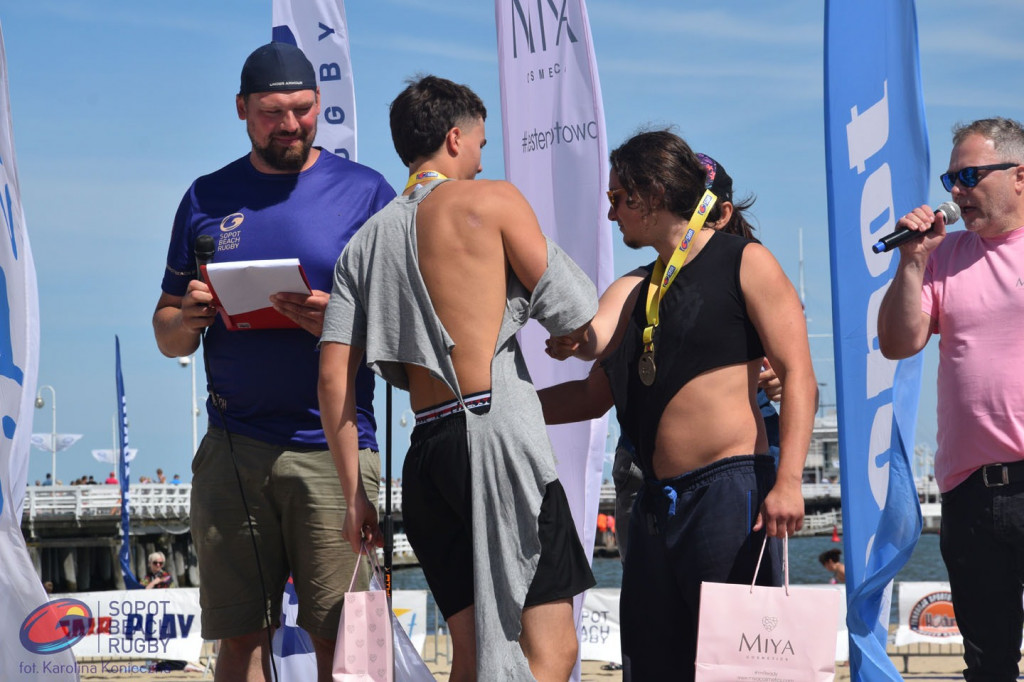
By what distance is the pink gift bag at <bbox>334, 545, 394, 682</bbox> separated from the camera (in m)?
3.42

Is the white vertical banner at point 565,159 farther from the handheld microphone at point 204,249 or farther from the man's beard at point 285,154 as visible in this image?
the handheld microphone at point 204,249

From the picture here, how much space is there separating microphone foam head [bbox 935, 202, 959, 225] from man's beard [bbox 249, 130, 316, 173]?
1996 millimetres

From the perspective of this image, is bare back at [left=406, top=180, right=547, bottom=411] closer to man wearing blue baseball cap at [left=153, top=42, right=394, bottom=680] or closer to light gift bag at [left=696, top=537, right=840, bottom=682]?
man wearing blue baseball cap at [left=153, top=42, right=394, bottom=680]

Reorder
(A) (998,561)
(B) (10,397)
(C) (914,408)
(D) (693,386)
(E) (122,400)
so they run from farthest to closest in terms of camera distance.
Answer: (E) (122,400) < (C) (914,408) < (B) (10,397) < (A) (998,561) < (D) (693,386)

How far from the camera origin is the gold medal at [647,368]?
3.72 m

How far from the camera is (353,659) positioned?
11.3ft

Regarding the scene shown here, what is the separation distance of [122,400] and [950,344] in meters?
20.9

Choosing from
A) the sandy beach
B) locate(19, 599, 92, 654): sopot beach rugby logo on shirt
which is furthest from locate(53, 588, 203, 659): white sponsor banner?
locate(19, 599, 92, 654): sopot beach rugby logo on shirt

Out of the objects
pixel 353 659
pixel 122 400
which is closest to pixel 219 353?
pixel 353 659

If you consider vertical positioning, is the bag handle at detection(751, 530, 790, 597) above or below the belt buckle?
below

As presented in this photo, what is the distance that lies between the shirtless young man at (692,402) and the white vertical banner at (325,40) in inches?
158

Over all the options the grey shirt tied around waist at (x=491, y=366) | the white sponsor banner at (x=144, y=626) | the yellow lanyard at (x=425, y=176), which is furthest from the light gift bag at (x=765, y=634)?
the white sponsor banner at (x=144, y=626)

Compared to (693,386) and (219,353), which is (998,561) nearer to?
(693,386)

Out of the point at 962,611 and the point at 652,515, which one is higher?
the point at 652,515
